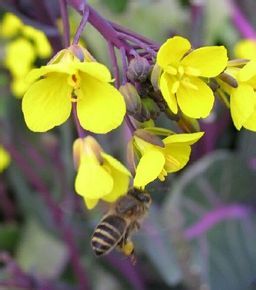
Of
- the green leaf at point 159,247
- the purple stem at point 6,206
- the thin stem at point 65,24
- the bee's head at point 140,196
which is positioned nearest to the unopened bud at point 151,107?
the thin stem at point 65,24

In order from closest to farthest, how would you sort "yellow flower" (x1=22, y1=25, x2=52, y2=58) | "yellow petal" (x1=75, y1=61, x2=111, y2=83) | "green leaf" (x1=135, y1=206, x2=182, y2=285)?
1. "yellow petal" (x1=75, y1=61, x2=111, y2=83)
2. "green leaf" (x1=135, y1=206, x2=182, y2=285)
3. "yellow flower" (x1=22, y1=25, x2=52, y2=58)

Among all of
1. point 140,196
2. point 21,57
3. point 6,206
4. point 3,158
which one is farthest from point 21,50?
point 140,196

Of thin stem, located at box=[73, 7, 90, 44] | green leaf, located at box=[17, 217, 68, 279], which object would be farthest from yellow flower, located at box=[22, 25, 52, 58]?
thin stem, located at box=[73, 7, 90, 44]

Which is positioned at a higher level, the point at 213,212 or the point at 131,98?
the point at 131,98

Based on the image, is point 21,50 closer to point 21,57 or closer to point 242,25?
point 21,57

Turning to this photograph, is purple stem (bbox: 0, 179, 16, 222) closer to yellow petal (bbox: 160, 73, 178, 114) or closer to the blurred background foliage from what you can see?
the blurred background foliage

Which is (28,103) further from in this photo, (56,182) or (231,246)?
(56,182)

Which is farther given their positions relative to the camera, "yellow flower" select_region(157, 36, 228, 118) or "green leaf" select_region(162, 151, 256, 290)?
"green leaf" select_region(162, 151, 256, 290)
